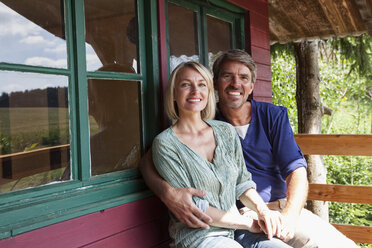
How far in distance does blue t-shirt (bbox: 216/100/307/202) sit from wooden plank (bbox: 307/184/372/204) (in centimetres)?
145

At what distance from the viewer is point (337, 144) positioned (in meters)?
3.38

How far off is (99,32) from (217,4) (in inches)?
45.7

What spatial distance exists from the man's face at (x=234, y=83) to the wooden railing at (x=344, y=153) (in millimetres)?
1496

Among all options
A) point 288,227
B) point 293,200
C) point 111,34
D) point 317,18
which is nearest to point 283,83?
point 317,18

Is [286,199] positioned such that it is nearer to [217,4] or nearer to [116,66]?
[116,66]

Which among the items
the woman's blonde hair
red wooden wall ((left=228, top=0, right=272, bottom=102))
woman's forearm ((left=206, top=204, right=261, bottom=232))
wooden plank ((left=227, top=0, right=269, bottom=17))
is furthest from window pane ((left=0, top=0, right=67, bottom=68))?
red wooden wall ((left=228, top=0, right=272, bottom=102))

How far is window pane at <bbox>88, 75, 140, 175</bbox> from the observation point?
183cm

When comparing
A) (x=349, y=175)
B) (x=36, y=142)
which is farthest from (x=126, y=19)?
(x=349, y=175)

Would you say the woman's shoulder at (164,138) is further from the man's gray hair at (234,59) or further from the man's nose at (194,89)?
the man's gray hair at (234,59)

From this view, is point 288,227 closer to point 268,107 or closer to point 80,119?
point 268,107

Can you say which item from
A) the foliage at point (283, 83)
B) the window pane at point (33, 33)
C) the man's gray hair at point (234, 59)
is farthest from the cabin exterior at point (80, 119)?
the foliage at point (283, 83)

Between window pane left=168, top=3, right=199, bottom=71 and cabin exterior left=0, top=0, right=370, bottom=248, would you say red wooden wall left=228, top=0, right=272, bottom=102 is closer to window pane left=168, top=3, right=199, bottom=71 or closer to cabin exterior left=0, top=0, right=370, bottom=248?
window pane left=168, top=3, right=199, bottom=71

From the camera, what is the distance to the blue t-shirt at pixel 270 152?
224 centimetres

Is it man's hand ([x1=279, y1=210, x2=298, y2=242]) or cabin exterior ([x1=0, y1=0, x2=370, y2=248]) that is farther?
man's hand ([x1=279, y1=210, x2=298, y2=242])
